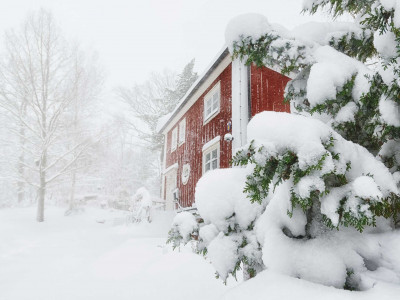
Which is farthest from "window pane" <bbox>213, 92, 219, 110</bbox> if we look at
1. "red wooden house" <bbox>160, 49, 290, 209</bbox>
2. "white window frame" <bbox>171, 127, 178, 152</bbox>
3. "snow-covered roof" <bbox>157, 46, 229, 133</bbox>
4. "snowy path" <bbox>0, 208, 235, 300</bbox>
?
"snowy path" <bbox>0, 208, 235, 300</bbox>

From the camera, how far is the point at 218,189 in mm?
2471

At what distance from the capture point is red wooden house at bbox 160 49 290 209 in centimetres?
875

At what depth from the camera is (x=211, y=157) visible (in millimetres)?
10141

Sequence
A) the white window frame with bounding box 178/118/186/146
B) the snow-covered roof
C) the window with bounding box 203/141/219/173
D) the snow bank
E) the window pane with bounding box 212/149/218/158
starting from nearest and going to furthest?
the snow bank, the snow-covered roof, the window with bounding box 203/141/219/173, the window pane with bounding box 212/149/218/158, the white window frame with bounding box 178/118/186/146

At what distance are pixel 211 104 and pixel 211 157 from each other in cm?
211

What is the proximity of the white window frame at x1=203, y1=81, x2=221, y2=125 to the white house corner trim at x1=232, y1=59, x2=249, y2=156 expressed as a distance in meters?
1.10

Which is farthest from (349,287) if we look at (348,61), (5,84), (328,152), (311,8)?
(5,84)

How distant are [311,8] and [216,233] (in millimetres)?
2491

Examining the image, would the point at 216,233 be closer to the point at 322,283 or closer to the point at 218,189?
the point at 218,189

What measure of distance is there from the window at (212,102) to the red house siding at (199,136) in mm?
187

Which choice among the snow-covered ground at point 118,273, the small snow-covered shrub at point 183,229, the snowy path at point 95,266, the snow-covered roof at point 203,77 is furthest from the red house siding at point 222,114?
the small snow-covered shrub at point 183,229

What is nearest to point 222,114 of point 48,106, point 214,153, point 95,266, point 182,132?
point 214,153

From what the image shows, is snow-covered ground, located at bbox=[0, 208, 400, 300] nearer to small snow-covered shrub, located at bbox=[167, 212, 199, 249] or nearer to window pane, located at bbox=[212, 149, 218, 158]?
small snow-covered shrub, located at bbox=[167, 212, 199, 249]

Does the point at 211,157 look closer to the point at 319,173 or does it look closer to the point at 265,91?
the point at 265,91
